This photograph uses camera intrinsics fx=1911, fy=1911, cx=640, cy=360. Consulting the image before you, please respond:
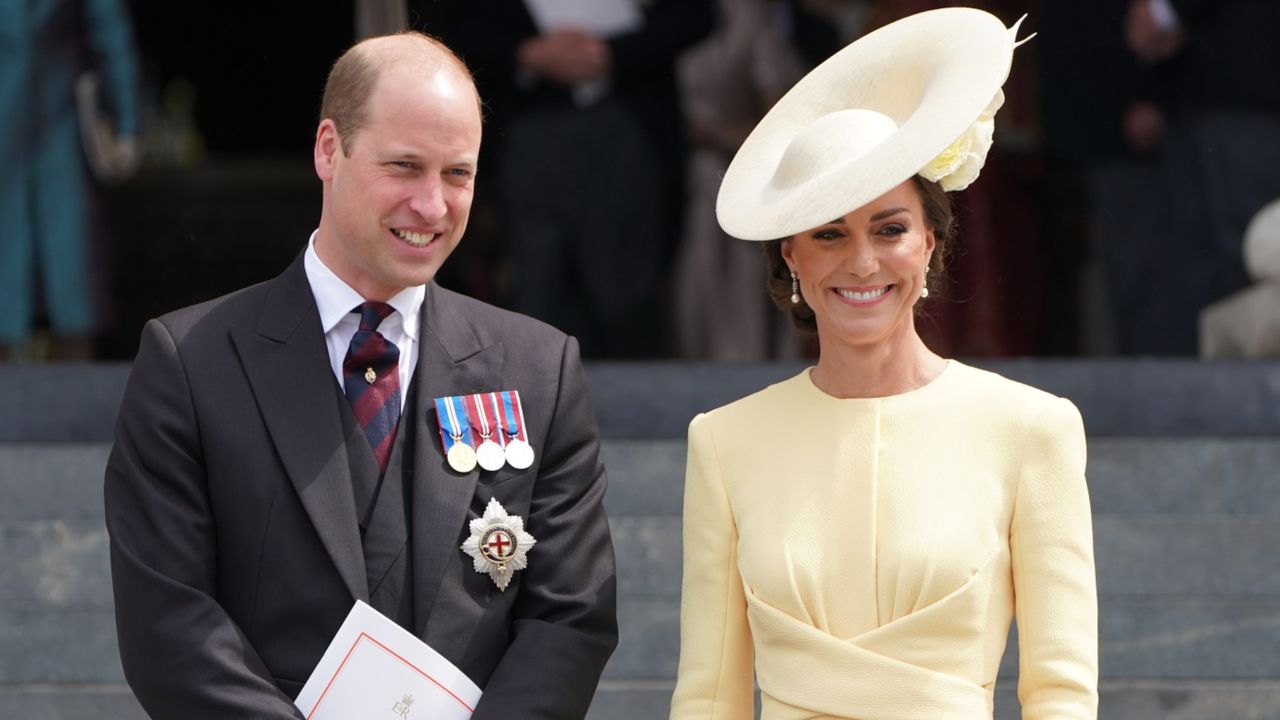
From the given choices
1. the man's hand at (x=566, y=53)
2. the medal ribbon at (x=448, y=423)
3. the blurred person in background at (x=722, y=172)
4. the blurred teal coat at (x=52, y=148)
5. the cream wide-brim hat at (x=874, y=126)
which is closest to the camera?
the cream wide-brim hat at (x=874, y=126)

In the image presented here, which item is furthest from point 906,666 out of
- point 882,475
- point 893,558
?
point 882,475

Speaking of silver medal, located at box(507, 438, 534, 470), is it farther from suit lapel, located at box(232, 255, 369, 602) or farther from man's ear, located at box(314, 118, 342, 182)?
man's ear, located at box(314, 118, 342, 182)

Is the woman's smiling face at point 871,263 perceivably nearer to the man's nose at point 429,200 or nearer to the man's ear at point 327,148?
the man's nose at point 429,200

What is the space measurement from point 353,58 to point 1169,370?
133 inches

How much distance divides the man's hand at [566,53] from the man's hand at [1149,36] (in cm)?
183

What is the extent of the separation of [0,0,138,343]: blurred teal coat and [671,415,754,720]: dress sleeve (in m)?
4.36

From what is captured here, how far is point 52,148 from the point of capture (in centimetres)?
691

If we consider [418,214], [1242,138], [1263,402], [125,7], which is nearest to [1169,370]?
[1263,402]

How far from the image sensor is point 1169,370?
18.6ft

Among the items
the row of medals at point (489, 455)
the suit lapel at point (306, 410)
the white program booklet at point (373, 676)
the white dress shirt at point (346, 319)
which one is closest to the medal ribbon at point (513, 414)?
the row of medals at point (489, 455)

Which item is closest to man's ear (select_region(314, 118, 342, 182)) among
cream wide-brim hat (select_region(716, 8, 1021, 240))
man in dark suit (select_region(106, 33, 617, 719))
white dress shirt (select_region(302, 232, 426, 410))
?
man in dark suit (select_region(106, 33, 617, 719))

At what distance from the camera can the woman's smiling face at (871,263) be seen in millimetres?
2904

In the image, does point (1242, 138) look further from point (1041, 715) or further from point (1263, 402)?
point (1041, 715)

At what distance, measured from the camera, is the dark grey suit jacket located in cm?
289
